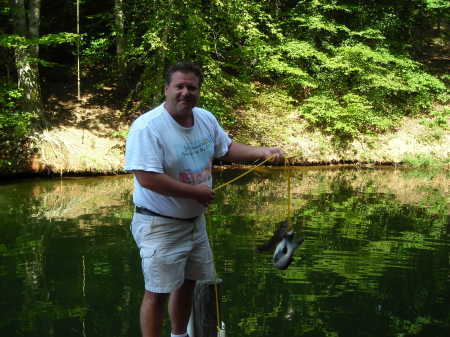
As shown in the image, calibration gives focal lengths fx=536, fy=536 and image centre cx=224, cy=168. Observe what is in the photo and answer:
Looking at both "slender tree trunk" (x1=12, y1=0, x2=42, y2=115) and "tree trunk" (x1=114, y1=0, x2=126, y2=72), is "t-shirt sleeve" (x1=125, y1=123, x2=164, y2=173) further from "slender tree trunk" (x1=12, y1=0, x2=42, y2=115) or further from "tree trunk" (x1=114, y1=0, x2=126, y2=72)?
"tree trunk" (x1=114, y1=0, x2=126, y2=72)

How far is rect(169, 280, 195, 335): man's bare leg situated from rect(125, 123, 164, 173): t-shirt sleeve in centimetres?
87

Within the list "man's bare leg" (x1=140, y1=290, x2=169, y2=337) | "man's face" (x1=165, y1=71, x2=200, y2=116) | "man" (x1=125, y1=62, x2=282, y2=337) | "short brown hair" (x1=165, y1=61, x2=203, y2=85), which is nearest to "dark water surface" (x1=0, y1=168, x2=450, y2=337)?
"man's bare leg" (x1=140, y1=290, x2=169, y2=337)

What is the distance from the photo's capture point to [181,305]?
3268 millimetres

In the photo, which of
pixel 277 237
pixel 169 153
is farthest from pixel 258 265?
pixel 169 153

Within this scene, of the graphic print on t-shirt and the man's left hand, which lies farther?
the man's left hand

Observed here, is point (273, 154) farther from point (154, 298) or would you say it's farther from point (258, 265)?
point (258, 265)

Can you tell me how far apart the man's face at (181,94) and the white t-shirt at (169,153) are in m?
0.06

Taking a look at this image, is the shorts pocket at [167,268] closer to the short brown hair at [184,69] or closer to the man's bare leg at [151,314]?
the man's bare leg at [151,314]

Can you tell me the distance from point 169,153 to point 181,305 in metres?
1.01

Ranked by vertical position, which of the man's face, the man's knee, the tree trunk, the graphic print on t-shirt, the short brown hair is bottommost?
the man's knee

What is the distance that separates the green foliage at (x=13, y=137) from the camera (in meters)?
11.8

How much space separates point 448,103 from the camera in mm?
19906

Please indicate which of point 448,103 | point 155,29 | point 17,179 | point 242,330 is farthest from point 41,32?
point 242,330

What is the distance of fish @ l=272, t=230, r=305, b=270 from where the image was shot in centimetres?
349
